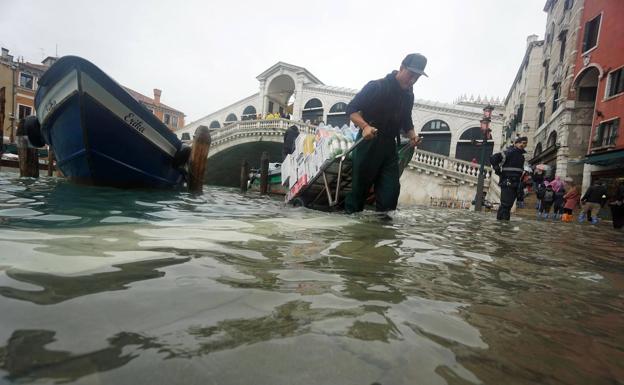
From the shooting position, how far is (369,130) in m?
3.29

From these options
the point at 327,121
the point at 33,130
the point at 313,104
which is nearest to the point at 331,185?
the point at 33,130

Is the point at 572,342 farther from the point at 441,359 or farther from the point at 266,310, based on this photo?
the point at 266,310

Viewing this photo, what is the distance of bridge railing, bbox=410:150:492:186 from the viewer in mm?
13492

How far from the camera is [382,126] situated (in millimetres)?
3584

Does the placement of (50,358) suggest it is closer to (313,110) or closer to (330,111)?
(330,111)

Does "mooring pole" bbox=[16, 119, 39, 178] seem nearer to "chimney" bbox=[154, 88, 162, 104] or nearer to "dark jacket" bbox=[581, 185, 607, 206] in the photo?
"dark jacket" bbox=[581, 185, 607, 206]

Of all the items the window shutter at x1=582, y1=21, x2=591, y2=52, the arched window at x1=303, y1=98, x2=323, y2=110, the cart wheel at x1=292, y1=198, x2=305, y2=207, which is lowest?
the cart wheel at x1=292, y1=198, x2=305, y2=207

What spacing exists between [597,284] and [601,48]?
58.1ft

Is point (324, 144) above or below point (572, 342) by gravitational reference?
above

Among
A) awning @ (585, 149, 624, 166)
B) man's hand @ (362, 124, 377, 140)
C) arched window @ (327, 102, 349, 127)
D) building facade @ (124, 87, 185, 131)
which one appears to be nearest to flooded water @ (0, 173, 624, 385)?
man's hand @ (362, 124, 377, 140)

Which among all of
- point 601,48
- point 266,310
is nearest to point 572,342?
point 266,310

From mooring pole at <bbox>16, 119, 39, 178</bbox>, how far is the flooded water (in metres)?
8.64

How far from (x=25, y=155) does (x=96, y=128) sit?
4573mm

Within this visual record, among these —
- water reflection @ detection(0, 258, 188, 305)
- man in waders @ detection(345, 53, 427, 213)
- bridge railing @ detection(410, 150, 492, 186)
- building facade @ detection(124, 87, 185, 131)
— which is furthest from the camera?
building facade @ detection(124, 87, 185, 131)
